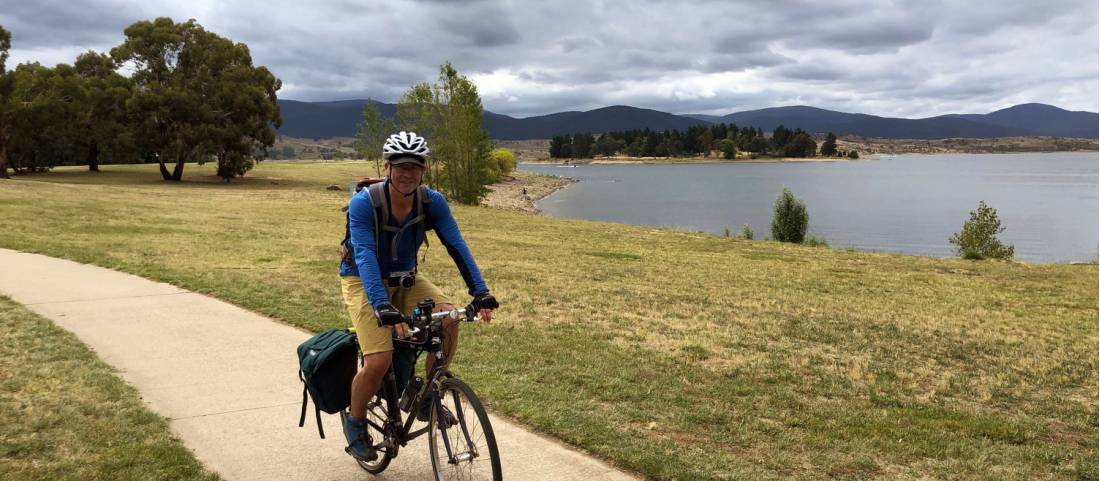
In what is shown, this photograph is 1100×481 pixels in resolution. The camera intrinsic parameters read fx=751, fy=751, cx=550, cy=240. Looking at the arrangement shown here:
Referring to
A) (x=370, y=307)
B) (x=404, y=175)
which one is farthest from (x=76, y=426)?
(x=404, y=175)

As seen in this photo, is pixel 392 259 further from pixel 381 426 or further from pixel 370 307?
pixel 381 426

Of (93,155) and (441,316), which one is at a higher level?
(441,316)

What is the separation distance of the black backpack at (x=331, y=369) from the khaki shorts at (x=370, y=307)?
0.71 feet

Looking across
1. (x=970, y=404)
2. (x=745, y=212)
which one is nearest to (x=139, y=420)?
(x=970, y=404)

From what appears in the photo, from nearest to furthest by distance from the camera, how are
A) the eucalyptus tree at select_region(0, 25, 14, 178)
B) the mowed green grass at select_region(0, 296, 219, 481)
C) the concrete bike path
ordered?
the mowed green grass at select_region(0, 296, 219, 481) < the concrete bike path < the eucalyptus tree at select_region(0, 25, 14, 178)

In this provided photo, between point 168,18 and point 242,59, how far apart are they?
5.83 meters

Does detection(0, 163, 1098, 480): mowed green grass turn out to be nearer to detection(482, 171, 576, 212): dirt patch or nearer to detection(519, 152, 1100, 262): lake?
detection(519, 152, 1100, 262): lake

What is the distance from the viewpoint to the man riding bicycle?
4250 mm

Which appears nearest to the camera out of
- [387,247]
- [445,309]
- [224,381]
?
[445,309]

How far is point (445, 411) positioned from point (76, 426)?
10.8ft

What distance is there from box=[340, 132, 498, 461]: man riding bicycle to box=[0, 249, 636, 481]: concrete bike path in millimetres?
878

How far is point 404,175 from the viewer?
169 inches

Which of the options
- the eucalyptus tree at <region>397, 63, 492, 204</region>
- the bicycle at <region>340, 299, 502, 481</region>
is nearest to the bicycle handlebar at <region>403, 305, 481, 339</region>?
the bicycle at <region>340, 299, 502, 481</region>

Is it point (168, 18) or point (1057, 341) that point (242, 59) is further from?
point (1057, 341)
